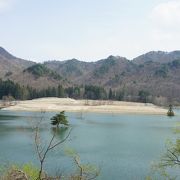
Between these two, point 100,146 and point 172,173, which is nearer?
point 172,173

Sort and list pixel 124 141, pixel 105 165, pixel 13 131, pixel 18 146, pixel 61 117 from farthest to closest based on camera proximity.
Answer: pixel 61 117 → pixel 13 131 → pixel 124 141 → pixel 18 146 → pixel 105 165

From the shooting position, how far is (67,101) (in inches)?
7515

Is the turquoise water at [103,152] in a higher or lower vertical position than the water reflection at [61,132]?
lower

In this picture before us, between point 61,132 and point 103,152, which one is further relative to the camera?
point 61,132

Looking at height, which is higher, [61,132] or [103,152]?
[61,132]

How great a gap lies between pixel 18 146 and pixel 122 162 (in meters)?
17.9

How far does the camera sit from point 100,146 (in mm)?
61562

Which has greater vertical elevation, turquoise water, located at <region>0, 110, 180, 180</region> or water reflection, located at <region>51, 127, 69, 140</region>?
water reflection, located at <region>51, 127, 69, 140</region>

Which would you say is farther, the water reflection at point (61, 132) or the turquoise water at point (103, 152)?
the water reflection at point (61, 132)

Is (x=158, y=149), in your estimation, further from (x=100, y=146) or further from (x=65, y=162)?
(x=65, y=162)

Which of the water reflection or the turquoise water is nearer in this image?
the turquoise water

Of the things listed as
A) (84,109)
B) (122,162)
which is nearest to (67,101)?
(84,109)

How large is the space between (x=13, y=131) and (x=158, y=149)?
3156cm

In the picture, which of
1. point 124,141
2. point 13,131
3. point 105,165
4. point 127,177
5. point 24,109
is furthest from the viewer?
point 24,109
